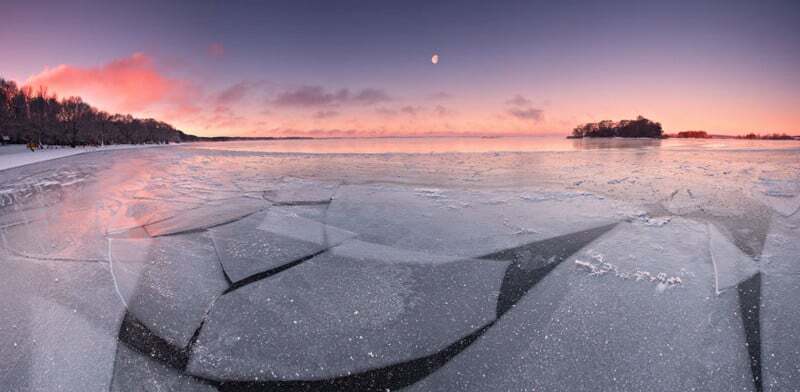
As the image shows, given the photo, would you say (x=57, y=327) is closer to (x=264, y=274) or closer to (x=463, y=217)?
(x=264, y=274)

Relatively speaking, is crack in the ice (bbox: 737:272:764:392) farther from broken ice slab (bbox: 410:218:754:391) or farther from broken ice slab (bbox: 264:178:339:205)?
broken ice slab (bbox: 264:178:339:205)

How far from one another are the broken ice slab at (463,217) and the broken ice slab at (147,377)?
6.93 feet

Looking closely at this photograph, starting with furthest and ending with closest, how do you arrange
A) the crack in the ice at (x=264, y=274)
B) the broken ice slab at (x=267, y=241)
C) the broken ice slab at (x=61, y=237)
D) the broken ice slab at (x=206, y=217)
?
the broken ice slab at (x=206, y=217)
the broken ice slab at (x=61, y=237)
the broken ice slab at (x=267, y=241)
the crack in the ice at (x=264, y=274)

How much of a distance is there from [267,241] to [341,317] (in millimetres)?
1770

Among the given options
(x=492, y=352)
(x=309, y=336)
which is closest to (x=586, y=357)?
(x=492, y=352)

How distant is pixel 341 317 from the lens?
83.9 inches

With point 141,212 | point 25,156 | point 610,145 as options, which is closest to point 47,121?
point 25,156

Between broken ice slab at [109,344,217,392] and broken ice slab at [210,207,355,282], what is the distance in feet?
2.98

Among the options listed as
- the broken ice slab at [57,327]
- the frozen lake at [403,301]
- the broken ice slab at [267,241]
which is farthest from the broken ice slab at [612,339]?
the broken ice slab at [267,241]

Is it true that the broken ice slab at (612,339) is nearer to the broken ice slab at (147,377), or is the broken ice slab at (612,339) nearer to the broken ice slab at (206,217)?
the broken ice slab at (147,377)

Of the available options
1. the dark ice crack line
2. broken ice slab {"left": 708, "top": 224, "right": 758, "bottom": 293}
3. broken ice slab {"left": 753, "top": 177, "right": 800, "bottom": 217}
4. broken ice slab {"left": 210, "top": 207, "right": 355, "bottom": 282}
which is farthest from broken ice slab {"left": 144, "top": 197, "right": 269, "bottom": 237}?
broken ice slab {"left": 753, "top": 177, "right": 800, "bottom": 217}

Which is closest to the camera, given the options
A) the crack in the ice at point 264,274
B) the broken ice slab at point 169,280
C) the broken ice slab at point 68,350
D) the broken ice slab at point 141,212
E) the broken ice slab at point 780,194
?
the broken ice slab at point 68,350

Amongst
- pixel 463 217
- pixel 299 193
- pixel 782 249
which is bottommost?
pixel 782 249

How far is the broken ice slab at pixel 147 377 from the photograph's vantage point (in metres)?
1.58
